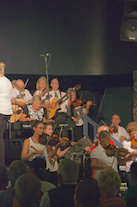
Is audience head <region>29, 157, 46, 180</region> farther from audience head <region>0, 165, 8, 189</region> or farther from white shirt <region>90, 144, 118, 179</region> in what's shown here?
white shirt <region>90, 144, 118, 179</region>

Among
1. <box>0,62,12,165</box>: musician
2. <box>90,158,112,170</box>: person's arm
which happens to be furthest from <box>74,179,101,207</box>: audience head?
<box>0,62,12,165</box>: musician

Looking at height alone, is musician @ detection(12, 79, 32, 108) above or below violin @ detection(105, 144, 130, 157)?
above

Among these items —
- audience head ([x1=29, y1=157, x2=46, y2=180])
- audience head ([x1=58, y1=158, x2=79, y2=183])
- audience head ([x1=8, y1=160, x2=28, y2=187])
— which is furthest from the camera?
audience head ([x1=29, y1=157, x2=46, y2=180])

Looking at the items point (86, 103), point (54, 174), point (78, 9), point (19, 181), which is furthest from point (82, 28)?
point (19, 181)

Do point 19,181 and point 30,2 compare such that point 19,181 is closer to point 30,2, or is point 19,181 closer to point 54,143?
point 54,143

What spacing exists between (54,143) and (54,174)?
1.59ft

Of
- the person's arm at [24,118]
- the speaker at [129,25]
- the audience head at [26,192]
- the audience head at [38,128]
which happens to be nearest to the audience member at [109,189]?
the audience head at [26,192]

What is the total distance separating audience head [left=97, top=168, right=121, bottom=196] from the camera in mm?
2633

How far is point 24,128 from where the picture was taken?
5.01 m

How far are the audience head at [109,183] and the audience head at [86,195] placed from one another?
0.24 metres

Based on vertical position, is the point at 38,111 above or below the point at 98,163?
above

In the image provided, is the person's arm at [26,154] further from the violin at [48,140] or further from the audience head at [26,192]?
the audience head at [26,192]

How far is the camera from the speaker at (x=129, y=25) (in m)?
5.23

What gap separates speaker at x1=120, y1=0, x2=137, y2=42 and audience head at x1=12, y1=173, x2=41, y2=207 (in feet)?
11.4
